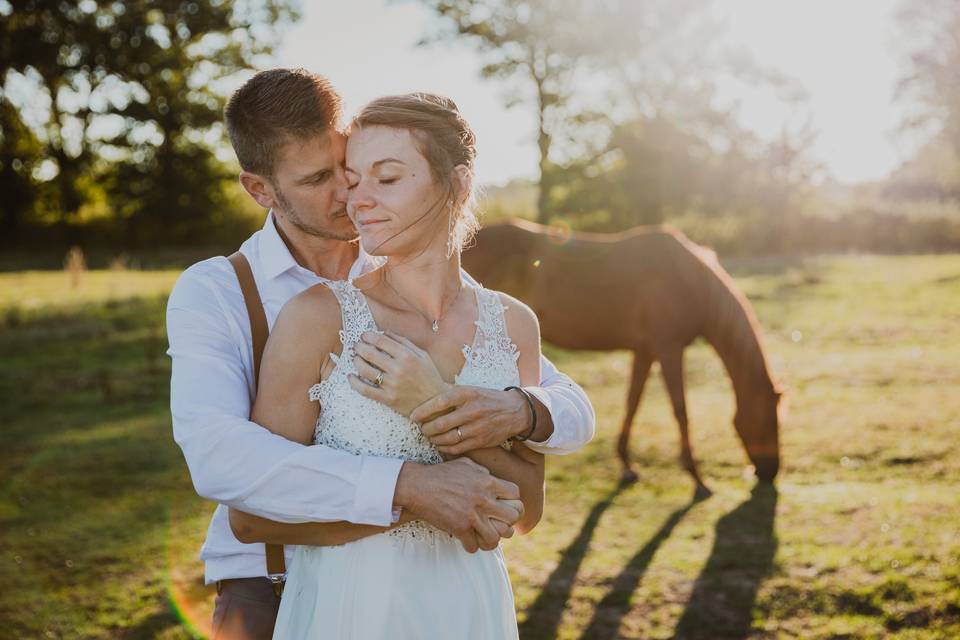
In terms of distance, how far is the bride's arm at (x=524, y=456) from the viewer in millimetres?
1873

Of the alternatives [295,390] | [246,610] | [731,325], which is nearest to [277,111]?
[295,390]

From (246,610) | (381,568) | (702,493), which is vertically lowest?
(702,493)

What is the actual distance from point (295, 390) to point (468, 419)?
367 millimetres

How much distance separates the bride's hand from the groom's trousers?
66 cm

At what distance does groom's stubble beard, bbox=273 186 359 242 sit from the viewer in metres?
2.22

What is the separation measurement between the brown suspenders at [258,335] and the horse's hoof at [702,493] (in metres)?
4.58

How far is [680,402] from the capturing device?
6.43 meters

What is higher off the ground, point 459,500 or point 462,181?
point 462,181

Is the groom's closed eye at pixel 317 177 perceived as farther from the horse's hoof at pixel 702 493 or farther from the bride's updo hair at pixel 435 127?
the horse's hoof at pixel 702 493

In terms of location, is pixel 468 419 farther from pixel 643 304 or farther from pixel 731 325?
pixel 643 304

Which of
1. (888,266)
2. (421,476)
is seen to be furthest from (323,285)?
(888,266)

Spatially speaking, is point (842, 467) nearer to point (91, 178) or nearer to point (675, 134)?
point (675, 134)

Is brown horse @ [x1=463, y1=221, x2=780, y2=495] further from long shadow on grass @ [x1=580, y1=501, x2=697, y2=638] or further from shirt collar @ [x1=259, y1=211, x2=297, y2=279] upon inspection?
shirt collar @ [x1=259, y1=211, x2=297, y2=279]

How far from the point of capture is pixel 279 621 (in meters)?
1.87
